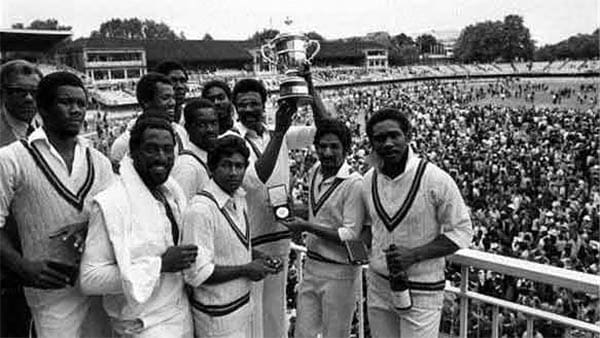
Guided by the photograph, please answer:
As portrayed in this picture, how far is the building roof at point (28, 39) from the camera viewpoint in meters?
3.66

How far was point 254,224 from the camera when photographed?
3.42 m

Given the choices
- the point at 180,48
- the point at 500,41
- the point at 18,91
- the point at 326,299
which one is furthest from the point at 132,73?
the point at 326,299

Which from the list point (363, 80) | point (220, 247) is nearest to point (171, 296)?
point (220, 247)

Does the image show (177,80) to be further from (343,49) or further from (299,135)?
(343,49)

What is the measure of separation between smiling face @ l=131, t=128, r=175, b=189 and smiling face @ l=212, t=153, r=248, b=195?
13.4 inches

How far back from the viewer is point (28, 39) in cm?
387

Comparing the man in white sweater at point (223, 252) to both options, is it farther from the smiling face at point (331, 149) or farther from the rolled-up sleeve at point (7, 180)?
the rolled-up sleeve at point (7, 180)

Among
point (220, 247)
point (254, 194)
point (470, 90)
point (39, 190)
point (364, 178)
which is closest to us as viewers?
point (39, 190)

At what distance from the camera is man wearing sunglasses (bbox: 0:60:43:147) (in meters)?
2.90

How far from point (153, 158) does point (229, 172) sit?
1.41ft

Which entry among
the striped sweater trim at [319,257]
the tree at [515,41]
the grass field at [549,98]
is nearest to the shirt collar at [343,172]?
the striped sweater trim at [319,257]

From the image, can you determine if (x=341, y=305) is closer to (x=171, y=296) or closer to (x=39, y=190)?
(x=171, y=296)

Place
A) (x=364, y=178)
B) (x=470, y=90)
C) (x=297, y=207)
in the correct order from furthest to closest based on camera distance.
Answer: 1. (x=470, y=90)
2. (x=297, y=207)
3. (x=364, y=178)

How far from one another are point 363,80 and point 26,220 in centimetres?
6693
